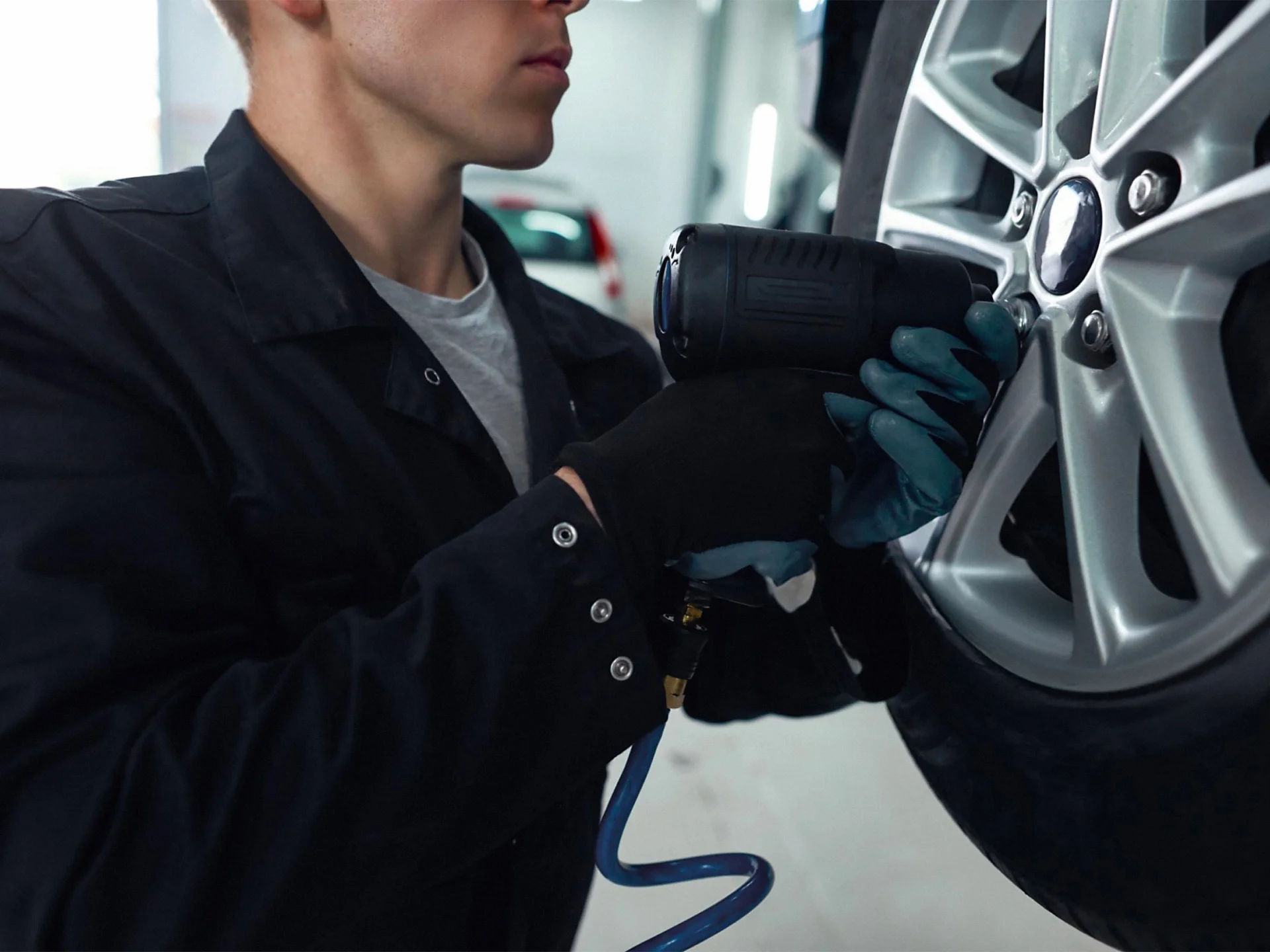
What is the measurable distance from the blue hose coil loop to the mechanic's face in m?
0.48

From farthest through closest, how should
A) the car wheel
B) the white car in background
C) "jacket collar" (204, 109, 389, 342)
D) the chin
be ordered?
the white car in background → the chin → "jacket collar" (204, 109, 389, 342) → the car wheel

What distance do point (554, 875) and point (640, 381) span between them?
489 millimetres

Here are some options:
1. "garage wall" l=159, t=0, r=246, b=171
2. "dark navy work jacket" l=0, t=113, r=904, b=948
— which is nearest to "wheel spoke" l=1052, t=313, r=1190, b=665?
"dark navy work jacket" l=0, t=113, r=904, b=948

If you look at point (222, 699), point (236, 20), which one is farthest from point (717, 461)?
point (236, 20)

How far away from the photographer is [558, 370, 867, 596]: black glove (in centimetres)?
59

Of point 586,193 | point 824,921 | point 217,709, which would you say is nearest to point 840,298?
point 217,709

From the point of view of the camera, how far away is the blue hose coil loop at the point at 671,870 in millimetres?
667

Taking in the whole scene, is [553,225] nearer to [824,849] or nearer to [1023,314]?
[824,849]

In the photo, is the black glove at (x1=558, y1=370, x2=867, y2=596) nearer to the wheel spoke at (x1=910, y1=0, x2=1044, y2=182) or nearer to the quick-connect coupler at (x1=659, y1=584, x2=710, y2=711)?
the quick-connect coupler at (x1=659, y1=584, x2=710, y2=711)

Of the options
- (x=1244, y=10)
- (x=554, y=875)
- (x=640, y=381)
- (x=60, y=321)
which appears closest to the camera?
(x=1244, y=10)

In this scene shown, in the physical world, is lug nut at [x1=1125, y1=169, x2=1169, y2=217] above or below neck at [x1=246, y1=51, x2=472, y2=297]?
above

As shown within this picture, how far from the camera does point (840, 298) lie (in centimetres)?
58

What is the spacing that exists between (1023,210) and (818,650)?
0.34 m

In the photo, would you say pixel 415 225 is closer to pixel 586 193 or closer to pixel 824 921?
pixel 824 921
